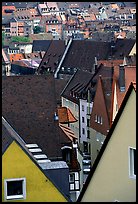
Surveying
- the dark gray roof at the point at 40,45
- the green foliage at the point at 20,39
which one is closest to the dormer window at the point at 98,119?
the dark gray roof at the point at 40,45

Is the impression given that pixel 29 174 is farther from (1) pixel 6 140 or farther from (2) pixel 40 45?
(2) pixel 40 45

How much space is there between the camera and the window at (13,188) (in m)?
4.22

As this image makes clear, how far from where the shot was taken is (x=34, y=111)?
378 inches

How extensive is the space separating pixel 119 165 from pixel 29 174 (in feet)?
6.13

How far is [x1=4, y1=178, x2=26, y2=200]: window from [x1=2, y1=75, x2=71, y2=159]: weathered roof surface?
436 cm

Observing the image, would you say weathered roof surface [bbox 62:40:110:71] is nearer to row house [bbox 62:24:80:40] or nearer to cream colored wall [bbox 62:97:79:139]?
cream colored wall [bbox 62:97:79:139]

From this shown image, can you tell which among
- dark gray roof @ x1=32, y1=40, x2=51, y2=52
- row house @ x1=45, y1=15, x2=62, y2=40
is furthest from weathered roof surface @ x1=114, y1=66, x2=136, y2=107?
row house @ x1=45, y1=15, x2=62, y2=40

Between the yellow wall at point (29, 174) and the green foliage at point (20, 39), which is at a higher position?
the yellow wall at point (29, 174)

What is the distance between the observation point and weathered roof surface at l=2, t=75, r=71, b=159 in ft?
30.0

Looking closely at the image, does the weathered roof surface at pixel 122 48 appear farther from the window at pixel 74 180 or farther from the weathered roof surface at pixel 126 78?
the window at pixel 74 180

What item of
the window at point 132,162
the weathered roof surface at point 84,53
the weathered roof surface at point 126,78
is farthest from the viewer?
the weathered roof surface at point 84,53

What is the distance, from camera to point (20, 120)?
31.0ft

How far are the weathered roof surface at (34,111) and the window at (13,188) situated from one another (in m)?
4.36

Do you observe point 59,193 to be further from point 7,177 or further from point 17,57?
point 17,57
